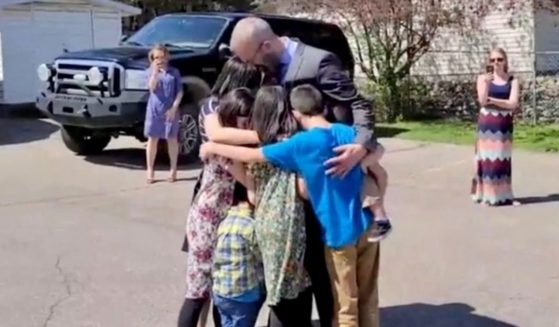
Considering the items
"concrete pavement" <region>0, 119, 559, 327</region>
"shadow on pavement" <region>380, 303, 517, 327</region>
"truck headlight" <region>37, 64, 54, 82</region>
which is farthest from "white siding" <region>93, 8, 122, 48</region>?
"shadow on pavement" <region>380, 303, 517, 327</region>

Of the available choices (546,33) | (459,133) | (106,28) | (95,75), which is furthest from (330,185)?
(106,28)

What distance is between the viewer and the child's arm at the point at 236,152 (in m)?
4.01

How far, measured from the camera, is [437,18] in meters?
17.5

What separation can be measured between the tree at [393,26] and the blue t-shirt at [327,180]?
13.0 meters

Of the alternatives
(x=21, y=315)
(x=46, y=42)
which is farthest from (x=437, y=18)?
(x=21, y=315)

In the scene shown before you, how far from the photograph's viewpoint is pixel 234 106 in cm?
414

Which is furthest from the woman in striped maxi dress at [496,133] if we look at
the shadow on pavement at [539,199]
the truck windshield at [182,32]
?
the truck windshield at [182,32]

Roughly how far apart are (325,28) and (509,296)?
9.49m

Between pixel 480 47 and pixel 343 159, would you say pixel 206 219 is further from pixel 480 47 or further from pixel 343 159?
pixel 480 47

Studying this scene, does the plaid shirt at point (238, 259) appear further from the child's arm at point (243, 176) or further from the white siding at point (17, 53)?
the white siding at point (17, 53)

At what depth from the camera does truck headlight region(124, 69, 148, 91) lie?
11.4m

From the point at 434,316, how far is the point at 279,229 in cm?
193

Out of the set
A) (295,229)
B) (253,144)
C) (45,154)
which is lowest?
(45,154)

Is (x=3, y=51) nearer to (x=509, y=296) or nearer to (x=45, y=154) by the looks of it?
(x=45, y=154)
